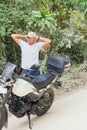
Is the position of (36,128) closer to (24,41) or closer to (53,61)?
(53,61)

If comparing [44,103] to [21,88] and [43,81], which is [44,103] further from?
[21,88]

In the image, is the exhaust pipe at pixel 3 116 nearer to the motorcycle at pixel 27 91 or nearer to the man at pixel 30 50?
the motorcycle at pixel 27 91

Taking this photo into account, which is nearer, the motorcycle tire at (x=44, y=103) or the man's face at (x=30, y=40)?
the motorcycle tire at (x=44, y=103)

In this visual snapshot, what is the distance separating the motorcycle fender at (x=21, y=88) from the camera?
576 centimetres

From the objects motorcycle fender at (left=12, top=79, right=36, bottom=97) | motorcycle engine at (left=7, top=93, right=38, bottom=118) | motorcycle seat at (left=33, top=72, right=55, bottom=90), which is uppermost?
motorcycle fender at (left=12, top=79, right=36, bottom=97)

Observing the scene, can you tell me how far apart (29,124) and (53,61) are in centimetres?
133

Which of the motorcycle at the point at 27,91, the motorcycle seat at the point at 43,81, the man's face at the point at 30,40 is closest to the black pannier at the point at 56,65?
the motorcycle at the point at 27,91

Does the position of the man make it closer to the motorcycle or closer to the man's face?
the man's face

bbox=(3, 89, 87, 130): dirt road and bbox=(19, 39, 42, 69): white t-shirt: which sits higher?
bbox=(19, 39, 42, 69): white t-shirt

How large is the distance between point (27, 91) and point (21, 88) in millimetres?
150

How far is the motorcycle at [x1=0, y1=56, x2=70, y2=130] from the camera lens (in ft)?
18.4

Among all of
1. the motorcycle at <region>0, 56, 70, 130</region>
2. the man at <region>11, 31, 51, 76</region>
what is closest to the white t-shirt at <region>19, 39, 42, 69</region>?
the man at <region>11, 31, 51, 76</region>

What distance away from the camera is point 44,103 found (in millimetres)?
6637

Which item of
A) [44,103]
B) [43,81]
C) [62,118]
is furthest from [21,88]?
[62,118]
